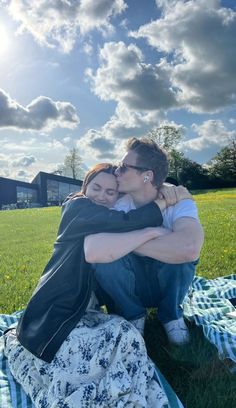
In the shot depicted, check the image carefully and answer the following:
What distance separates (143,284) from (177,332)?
21.9 inches

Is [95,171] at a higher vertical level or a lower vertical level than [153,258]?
higher

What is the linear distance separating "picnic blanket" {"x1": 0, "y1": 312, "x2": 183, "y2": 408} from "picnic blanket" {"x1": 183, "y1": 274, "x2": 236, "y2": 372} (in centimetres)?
84

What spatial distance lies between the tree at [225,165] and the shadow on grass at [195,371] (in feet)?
182

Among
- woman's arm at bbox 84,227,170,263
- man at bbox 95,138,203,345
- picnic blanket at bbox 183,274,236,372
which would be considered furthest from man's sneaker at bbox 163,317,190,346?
woman's arm at bbox 84,227,170,263

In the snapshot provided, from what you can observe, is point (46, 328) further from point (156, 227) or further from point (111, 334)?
point (156, 227)

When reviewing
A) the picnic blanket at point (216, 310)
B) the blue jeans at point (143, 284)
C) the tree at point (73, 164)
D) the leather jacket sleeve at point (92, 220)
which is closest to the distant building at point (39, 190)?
the tree at point (73, 164)

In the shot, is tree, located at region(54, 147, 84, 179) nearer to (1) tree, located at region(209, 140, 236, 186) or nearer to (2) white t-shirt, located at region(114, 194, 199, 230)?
(1) tree, located at region(209, 140, 236, 186)

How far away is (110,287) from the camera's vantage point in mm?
3729

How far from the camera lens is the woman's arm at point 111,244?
330cm

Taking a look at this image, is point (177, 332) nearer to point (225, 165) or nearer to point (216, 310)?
point (216, 310)

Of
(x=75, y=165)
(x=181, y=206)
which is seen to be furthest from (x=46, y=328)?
(x=75, y=165)

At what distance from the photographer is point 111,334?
2.98 m

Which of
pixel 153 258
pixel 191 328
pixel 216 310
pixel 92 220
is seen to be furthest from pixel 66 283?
pixel 216 310

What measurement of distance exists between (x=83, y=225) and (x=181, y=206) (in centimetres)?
98
